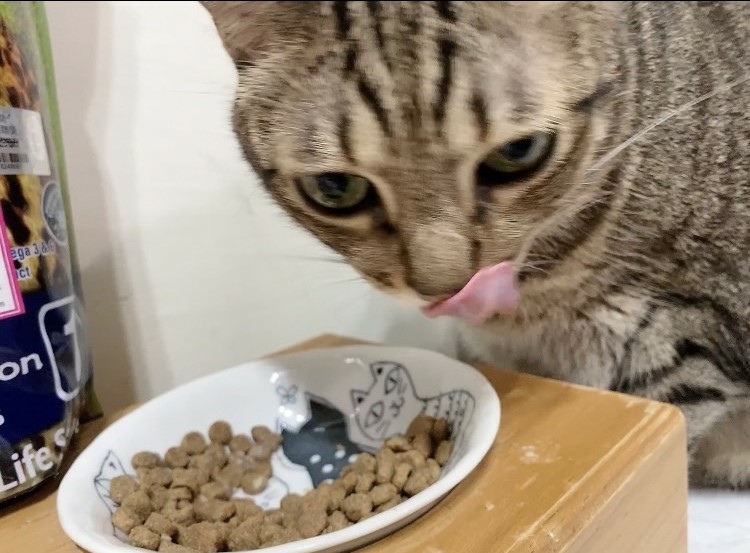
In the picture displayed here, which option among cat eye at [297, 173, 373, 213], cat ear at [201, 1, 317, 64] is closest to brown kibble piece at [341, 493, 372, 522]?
cat eye at [297, 173, 373, 213]

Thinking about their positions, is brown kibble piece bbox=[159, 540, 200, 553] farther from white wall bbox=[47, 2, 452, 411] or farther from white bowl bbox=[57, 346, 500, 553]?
white wall bbox=[47, 2, 452, 411]

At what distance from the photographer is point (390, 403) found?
2.11 ft

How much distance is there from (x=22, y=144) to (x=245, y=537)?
318 mm

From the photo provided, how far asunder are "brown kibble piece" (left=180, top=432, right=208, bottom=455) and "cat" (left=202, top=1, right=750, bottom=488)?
0.20m

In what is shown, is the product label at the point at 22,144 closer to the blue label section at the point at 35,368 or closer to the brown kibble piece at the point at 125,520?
the blue label section at the point at 35,368

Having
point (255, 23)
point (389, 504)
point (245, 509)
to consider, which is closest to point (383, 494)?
point (389, 504)

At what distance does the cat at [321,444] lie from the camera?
630 mm

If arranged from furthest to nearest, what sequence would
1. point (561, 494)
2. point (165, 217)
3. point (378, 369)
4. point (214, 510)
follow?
point (165, 217) → point (378, 369) → point (214, 510) → point (561, 494)

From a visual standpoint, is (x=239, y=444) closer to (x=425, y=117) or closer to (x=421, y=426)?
(x=421, y=426)

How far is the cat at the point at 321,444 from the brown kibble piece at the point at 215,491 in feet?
0.21

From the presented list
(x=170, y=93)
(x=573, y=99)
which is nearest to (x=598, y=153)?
(x=573, y=99)

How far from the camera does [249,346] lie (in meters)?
0.93

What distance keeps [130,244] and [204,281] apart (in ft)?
0.33

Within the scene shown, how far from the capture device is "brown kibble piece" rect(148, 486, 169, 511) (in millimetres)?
542
